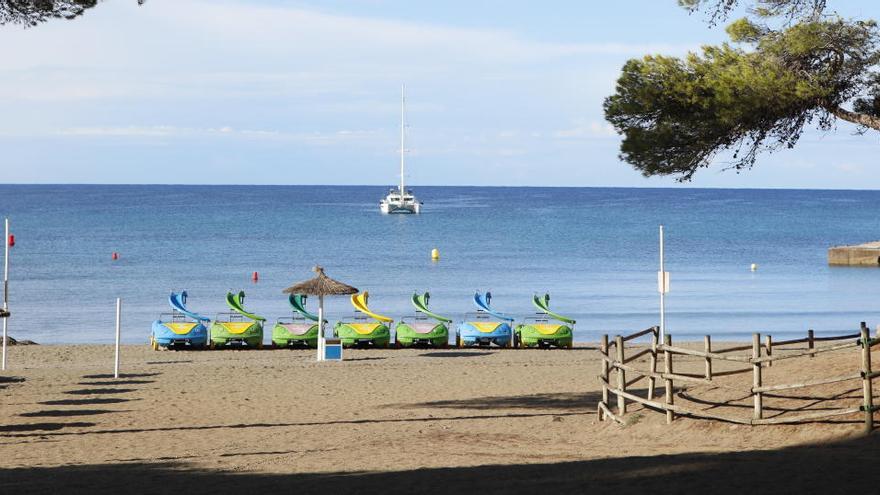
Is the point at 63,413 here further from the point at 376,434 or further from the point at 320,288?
the point at 320,288

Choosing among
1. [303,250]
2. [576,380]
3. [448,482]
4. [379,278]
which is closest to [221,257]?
[303,250]

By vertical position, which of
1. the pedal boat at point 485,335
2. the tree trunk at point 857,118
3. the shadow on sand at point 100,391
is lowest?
the shadow on sand at point 100,391

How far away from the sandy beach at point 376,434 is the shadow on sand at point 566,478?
0.07ft

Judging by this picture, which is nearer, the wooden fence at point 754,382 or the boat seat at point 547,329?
the wooden fence at point 754,382

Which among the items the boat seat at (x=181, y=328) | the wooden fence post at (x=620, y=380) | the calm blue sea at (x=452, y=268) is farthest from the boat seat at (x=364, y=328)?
the wooden fence post at (x=620, y=380)

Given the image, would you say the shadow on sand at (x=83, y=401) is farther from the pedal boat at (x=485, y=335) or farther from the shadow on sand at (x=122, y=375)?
the pedal boat at (x=485, y=335)

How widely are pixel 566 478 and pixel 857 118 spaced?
6.29m

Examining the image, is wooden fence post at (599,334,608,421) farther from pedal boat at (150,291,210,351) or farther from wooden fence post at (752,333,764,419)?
pedal boat at (150,291,210,351)

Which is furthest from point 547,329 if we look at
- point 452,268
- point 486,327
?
point 452,268

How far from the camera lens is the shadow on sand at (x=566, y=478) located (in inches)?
325

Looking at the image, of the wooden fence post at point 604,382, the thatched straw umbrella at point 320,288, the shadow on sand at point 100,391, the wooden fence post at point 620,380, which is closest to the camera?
the wooden fence post at point 620,380

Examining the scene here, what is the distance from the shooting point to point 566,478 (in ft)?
28.7

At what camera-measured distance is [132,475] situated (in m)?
9.86

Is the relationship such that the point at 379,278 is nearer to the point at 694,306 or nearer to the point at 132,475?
the point at 694,306
